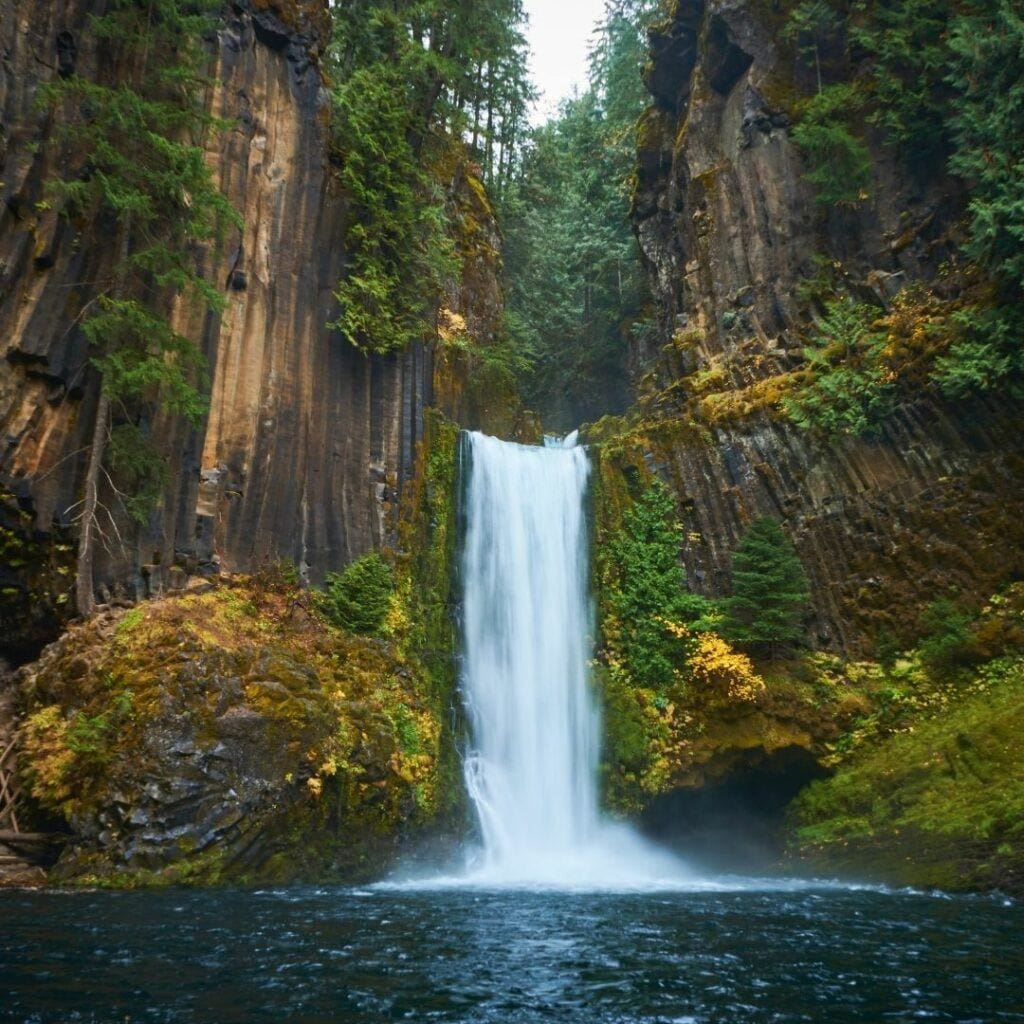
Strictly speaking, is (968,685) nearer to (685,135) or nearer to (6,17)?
(685,135)

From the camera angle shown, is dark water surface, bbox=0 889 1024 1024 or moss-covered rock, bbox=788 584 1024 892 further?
moss-covered rock, bbox=788 584 1024 892

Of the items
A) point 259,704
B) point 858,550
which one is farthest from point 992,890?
point 259,704

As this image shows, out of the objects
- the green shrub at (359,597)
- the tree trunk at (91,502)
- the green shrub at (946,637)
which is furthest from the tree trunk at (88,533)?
the green shrub at (946,637)

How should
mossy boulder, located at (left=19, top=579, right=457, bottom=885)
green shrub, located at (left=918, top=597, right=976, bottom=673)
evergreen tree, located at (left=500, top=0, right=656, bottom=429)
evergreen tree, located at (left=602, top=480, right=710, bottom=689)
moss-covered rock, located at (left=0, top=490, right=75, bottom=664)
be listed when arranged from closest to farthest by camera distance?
1. mossy boulder, located at (left=19, top=579, right=457, bottom=885)
2. moss-covered rock, located at (left=0, top=490, right=75, bottom=664)
3. green shrub, located at (left=918, top=597, right=976, bottom=673)
4. evergreen tree, located at (left=602, top=480, right=710, bottom=689)
5. evergreen tree, located at (left=500, top=0, right=656, bottom=429)

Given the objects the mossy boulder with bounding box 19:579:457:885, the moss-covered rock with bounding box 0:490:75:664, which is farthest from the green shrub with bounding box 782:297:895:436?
the moss-covered rock with bounding box 0:490:75:664

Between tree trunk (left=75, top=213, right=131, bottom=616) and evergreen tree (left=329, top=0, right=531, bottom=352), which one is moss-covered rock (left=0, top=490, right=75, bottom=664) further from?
evergreen tree (left=329, top=0, right=531, bottom=352)

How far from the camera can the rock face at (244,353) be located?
14.0 meters

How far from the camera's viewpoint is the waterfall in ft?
56.6

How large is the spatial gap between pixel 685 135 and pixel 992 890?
24.5m

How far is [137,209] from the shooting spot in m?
14.5

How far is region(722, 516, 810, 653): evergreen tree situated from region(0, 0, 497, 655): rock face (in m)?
8.78

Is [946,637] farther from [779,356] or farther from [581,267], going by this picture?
[581,267]

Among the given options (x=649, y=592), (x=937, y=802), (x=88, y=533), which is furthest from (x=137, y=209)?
(x=937, y=802)

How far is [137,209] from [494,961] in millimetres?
13879
